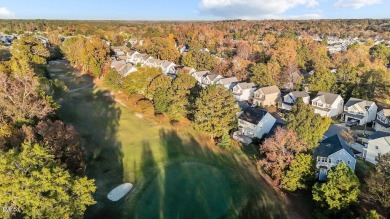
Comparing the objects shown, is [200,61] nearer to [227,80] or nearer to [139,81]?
[227,80]

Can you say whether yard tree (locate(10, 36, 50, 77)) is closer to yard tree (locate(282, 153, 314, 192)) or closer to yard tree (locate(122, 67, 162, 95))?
yard tree (locate(122, 67, 162, 95))

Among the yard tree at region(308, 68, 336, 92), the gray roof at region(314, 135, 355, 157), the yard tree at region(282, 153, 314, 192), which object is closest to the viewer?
the yard tree at region(282, 153, 314, 192)

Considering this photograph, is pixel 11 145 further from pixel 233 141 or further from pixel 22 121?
pixel 233 141

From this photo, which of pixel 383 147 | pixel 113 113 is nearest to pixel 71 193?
pixel 113 113

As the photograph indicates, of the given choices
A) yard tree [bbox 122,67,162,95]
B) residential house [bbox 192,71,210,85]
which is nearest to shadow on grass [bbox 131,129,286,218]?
yard tree [bbox 122,67,162,95]

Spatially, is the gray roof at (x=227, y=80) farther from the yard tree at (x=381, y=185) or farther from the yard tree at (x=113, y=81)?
the yard tree at (x=381, y=185)

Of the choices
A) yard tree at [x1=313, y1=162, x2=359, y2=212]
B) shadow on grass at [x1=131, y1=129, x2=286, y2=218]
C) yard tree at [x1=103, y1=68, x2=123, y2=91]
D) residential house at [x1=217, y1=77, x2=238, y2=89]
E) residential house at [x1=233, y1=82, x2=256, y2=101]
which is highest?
→ yard tree at [x1=103, y1=68, x2=123, y2=91]

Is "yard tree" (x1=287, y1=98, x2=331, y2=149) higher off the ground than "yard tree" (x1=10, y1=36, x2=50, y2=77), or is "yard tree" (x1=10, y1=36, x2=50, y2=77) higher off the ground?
"yard tree" (x1=10, y1=36, x2=50, y2=77)
